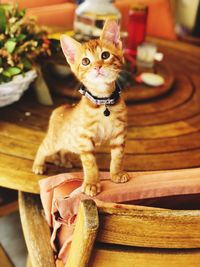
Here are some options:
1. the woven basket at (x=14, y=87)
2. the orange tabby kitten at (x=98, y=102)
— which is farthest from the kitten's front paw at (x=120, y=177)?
the woven basket at (x=14, y=87)

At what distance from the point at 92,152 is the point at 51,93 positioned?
2.17 feet

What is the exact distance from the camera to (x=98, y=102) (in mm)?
987

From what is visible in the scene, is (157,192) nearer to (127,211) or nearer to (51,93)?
(127,211)

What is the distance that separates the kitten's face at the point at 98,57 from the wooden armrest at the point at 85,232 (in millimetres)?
382

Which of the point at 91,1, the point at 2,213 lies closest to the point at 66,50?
the point at 2,213

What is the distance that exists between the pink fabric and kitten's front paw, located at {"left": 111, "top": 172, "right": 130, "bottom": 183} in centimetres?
2

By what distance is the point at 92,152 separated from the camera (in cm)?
102

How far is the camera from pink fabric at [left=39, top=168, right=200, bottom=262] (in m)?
0.88

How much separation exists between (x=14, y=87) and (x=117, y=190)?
0.64m

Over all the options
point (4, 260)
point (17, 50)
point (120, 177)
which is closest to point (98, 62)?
point (120, 177)

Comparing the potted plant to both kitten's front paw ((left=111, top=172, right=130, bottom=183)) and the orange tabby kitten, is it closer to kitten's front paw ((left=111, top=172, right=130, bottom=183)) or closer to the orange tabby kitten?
the orange tabby kitten

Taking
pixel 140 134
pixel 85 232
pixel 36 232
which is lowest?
pixel 36 232

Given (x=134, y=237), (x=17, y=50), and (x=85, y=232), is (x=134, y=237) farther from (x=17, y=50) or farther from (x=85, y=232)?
(x=17, y=50)

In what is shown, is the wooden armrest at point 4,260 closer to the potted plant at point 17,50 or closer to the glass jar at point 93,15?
the potted plant at point 17,50
